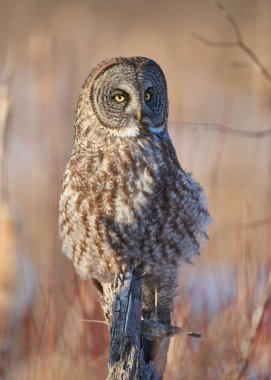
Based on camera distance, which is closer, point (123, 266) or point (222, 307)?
point (123, 266)

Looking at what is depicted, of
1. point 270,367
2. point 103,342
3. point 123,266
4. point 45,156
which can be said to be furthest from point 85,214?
point 45,156

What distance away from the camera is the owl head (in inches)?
139

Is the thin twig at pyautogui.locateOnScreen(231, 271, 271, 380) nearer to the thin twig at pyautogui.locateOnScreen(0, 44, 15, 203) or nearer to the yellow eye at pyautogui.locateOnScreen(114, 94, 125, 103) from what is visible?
the yellow eye at pyautogui.locateOnScreen(114, 94, 125, 103)

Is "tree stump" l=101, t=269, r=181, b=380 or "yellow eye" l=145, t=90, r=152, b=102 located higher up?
"yellow eye" l=145, t=90, r=152, b=102

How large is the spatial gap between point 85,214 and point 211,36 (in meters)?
7.20

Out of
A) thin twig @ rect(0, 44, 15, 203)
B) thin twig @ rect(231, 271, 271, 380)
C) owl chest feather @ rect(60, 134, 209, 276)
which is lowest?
thin twig @ rect(231, 271, 271, 380)

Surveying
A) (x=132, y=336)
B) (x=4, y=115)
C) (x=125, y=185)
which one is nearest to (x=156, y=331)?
(x=132, y=336)

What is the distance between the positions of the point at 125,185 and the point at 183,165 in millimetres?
2684

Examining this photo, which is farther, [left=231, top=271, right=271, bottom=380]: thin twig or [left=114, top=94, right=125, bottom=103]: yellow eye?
[left=114, top=94, right=125, bottom=103]: yellow eye

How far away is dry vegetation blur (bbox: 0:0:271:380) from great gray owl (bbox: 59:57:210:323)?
0.20m

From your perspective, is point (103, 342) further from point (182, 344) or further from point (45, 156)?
point (45, 156)

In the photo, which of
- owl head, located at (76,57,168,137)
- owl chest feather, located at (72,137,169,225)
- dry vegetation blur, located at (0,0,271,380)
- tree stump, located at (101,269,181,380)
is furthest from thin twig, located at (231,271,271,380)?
owl head, located at (76,57,168,137)

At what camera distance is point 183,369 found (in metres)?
3.72

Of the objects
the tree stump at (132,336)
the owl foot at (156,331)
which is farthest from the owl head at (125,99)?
the owl foot at (156,331)
